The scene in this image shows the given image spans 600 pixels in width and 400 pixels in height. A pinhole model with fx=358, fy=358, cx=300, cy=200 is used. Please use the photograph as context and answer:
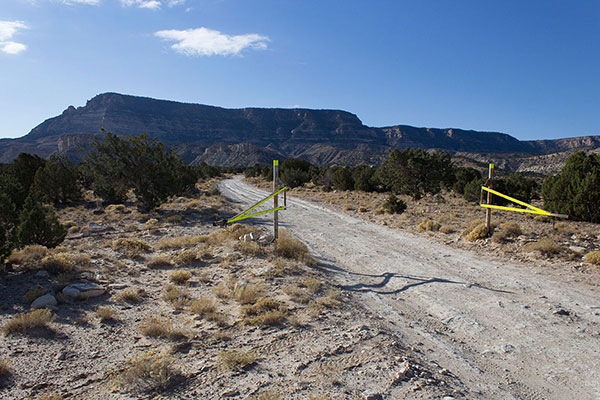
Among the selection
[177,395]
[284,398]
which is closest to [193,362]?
[177,395]

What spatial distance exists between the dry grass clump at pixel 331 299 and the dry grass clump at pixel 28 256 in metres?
6.23

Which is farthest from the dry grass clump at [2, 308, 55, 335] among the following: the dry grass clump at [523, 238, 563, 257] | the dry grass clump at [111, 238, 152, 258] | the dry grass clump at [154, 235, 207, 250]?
the dry grass clump at [523, 238, 563, 257]

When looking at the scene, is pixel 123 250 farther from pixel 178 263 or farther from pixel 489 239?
pixel 489 239

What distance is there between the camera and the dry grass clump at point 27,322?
488cm

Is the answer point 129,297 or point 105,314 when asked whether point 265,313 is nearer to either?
point 105,314

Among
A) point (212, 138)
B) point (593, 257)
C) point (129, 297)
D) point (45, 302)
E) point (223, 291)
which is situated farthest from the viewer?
point (212, 138)

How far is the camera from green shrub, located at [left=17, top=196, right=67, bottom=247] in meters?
8.87

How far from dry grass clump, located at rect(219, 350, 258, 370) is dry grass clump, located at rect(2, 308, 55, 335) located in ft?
9.42

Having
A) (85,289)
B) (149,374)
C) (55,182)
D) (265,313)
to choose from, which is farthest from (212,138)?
(149,374)

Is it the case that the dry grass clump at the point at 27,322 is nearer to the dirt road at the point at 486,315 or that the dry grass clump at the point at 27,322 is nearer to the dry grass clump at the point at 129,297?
the dry grass clump at the point at 129,297

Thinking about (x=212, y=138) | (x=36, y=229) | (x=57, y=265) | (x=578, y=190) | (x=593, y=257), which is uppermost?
(x=212, y=138)

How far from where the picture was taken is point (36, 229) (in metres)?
9.16

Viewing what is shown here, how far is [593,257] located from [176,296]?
346 inches

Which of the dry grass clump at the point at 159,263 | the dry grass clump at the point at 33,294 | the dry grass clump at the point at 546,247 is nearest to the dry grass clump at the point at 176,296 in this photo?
the dry grass clump at the point at 159,263
